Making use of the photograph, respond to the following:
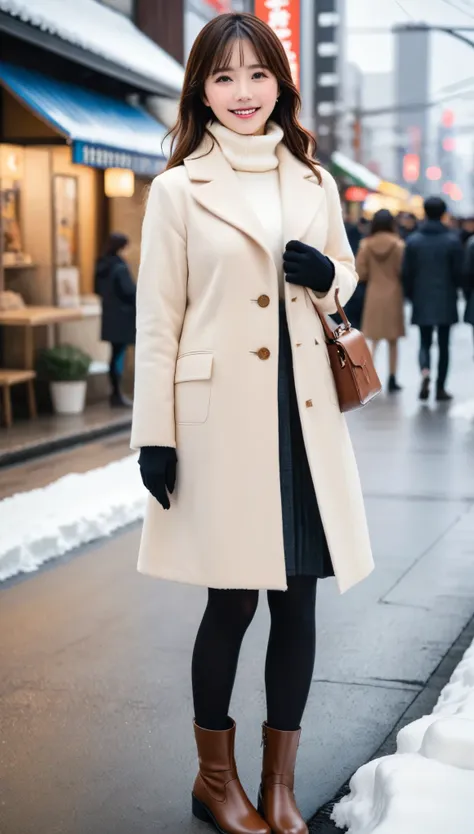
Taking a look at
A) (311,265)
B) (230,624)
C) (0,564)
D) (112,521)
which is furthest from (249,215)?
(112,521)

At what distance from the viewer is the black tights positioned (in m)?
3.54

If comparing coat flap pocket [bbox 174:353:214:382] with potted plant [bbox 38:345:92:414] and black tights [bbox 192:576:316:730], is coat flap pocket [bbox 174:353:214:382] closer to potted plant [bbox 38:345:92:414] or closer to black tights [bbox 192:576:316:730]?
black tights [bbox 192:576:316:730]

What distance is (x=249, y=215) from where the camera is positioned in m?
3.45

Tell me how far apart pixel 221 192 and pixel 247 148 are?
16 centimetres

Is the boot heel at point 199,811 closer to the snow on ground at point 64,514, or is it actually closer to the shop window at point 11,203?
the snow on ground at point 64,514

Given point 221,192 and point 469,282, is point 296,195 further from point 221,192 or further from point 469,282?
point 469,282

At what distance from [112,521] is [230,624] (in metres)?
4.36

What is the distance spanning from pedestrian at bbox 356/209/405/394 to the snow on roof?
9.62 ft

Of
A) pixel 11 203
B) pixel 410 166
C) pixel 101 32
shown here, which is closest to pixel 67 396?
pixel 11 203

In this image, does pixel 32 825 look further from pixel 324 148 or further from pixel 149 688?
pixel 324 148

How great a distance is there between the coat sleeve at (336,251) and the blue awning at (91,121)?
7709 mm

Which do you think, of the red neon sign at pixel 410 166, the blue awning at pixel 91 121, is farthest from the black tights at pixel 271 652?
the red neon sign at pixel 410 166

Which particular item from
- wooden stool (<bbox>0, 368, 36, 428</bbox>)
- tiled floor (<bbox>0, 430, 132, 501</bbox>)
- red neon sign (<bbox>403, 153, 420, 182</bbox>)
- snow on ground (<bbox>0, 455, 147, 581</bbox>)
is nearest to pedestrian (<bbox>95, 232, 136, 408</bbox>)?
wooden stool (<bbox>0, 368, 36, 428</bbox>)

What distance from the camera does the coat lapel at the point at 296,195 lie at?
352 centimetres
